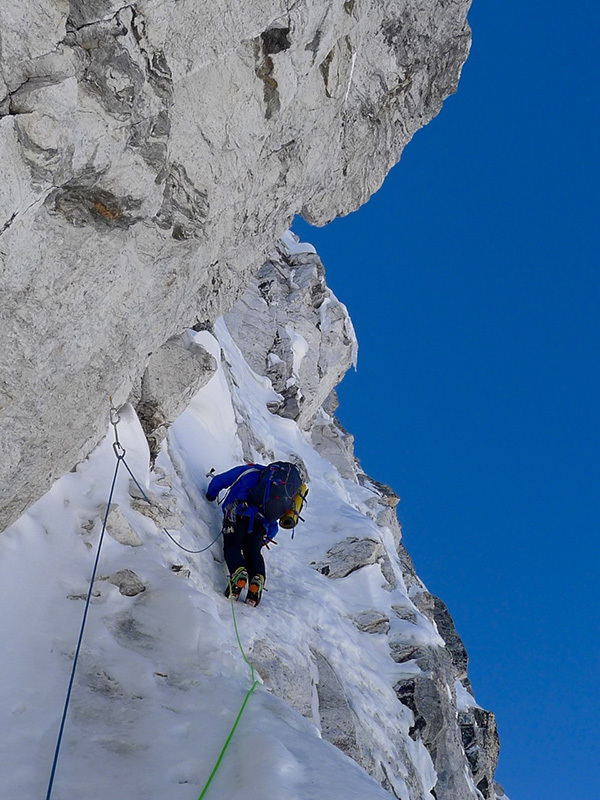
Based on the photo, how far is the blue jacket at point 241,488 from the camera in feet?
29.5

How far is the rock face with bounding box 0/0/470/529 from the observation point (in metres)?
3.59

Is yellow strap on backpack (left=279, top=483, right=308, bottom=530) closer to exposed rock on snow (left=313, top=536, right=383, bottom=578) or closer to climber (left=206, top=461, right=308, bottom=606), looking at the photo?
Result: climber (left=206, top=461, right=308, bottom=606)

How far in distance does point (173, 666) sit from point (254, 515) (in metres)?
3.85

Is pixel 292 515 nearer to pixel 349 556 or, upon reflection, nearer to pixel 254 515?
pixel 254 515

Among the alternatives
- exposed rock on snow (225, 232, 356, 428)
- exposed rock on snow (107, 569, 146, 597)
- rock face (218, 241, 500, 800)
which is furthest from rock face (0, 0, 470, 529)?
exposed rock on snow (225, 232, 356, 428)

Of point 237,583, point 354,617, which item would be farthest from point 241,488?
point 354,617

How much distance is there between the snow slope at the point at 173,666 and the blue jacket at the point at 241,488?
1.26 ft

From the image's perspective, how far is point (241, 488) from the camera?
934 cm

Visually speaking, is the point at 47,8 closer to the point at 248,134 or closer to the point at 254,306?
the point at 248,134

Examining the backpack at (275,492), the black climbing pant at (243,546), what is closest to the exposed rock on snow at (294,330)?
the backpack at (275,492)

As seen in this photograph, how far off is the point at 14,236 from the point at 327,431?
74.6 ft

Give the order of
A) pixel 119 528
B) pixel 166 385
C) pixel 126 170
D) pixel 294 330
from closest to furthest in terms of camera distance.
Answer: pixel 126 170, pixel 119 528, pixel 166 385, pixel 294 330

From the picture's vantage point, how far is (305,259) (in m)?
28.0

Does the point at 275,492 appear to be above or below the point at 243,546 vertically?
above
